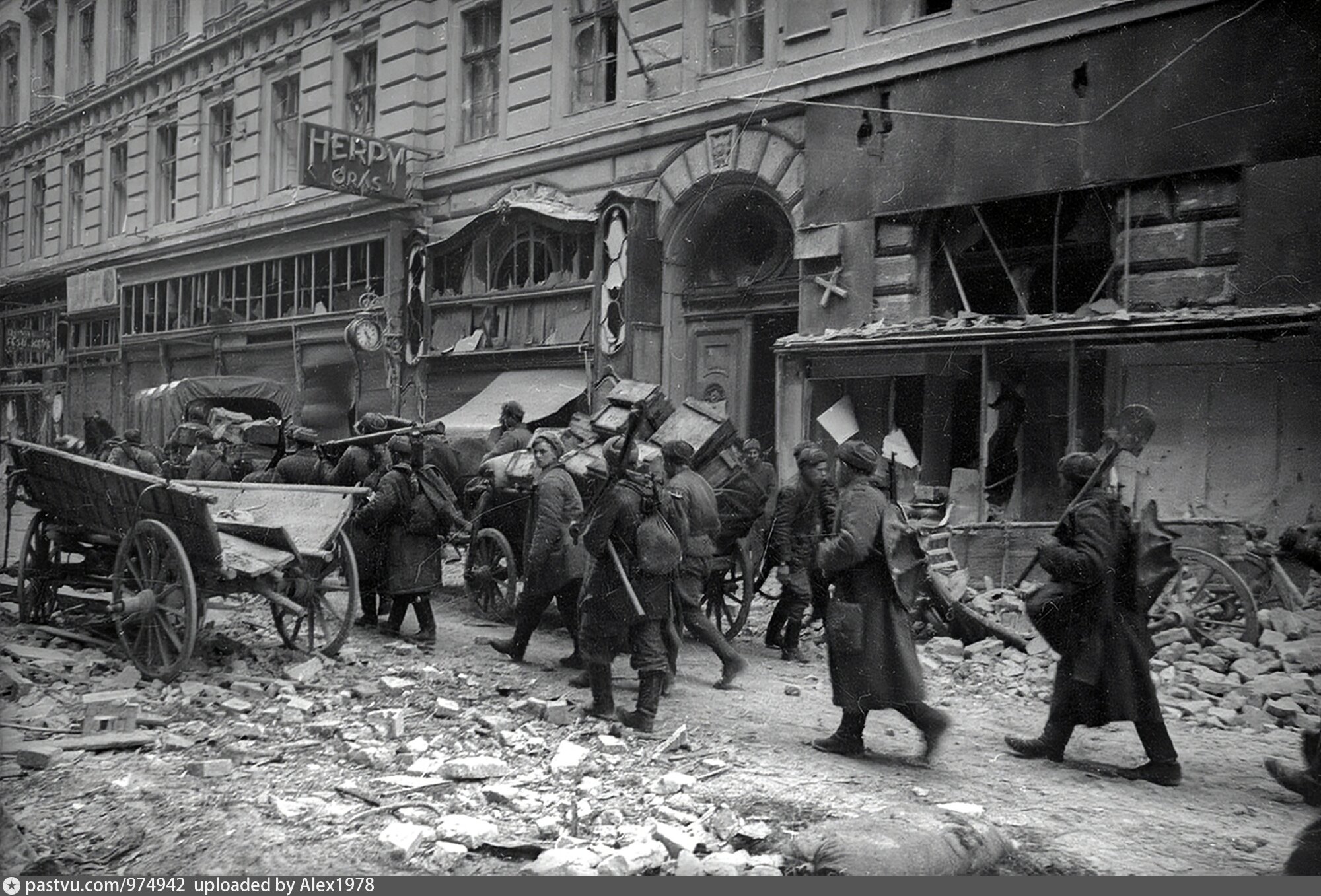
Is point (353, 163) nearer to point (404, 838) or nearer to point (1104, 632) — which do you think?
point (404, 838)

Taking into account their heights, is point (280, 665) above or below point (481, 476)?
below

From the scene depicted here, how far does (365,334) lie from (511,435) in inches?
57.4

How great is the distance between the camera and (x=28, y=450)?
24.0 ft

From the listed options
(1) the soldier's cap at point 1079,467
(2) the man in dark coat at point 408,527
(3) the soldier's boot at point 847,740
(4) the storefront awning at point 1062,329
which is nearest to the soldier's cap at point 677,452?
(4) the storefront awning at point 1062,329

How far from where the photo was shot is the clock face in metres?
7.60

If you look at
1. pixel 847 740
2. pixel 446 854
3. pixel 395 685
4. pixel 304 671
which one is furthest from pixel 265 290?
pixel 847 740

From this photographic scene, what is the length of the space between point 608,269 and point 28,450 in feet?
15.3

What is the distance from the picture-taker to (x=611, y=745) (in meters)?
5.36

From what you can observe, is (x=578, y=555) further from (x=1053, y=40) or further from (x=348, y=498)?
(x=1053, y=40)

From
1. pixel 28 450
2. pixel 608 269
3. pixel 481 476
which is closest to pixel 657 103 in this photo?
pixel 608 269

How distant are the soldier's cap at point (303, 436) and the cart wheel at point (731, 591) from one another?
12.2 feet

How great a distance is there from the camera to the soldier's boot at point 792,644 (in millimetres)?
7711

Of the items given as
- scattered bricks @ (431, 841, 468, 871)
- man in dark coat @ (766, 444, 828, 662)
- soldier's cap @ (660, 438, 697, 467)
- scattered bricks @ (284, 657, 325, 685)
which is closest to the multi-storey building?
man in dark coat @ (766, 444, 828, 662)

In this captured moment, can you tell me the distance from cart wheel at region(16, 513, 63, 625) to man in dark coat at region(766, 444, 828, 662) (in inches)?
227
